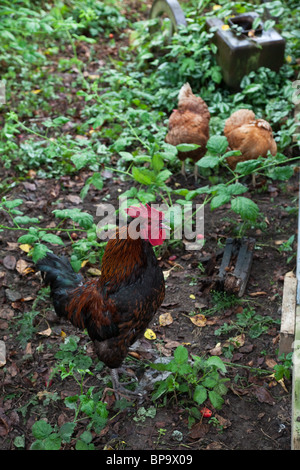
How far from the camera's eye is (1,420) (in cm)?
334

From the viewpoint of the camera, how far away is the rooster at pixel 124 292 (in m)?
3.17

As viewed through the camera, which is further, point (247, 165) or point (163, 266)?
point (163, 266)

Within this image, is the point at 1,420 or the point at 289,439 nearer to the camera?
the point at 289,439

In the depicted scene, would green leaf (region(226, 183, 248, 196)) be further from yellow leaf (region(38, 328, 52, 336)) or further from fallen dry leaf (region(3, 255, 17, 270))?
fallen dry leaf (region(3, 255, 17, 270))

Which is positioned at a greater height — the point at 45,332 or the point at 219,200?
the point at 219,200

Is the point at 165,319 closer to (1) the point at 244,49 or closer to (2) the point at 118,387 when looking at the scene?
(2) the point at 118,387

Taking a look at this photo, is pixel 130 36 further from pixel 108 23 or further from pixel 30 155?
pixel 30 155

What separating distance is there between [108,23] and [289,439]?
309 inches

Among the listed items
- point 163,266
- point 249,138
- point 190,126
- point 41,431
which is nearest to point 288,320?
point 163,266

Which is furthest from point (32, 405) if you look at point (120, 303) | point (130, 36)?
point (130, 36)

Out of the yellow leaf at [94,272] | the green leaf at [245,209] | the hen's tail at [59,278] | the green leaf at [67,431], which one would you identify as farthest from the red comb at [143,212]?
the yellow leaf at [94,272]

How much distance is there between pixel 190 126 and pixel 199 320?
221 centimetres

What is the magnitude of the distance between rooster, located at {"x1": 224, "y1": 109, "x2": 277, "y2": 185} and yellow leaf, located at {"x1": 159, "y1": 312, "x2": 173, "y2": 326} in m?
1.96

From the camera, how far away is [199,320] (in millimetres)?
4035
